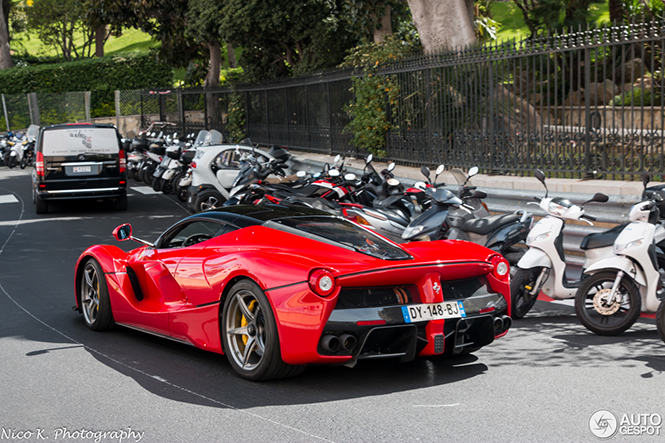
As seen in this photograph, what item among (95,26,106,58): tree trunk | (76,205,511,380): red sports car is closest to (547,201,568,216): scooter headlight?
(76,205,511,380): red sports car

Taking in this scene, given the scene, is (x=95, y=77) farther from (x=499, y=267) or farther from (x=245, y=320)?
(x=499, y=267)

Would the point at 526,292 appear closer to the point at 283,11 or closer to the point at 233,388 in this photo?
the point at 233,388

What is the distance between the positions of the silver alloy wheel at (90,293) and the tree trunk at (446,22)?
10912mm

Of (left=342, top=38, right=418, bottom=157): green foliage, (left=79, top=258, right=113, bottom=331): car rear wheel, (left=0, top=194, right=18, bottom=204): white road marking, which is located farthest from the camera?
(left=0, top=194, right=18, bottom=204): white road marking

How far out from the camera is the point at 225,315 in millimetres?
5410

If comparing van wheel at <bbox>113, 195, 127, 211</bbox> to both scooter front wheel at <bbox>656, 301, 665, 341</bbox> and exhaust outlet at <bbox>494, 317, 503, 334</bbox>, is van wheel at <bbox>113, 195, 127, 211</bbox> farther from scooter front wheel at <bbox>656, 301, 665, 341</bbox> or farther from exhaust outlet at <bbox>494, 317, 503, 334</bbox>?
scooter front wheel at <bbox>656, 301, 665, 341</bbox>

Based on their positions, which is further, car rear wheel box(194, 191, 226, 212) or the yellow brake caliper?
car rear wheel box(194, 191, 226, 212)

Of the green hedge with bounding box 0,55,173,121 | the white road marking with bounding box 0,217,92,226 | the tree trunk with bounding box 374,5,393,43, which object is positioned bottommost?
the white road marking with bounding box 0,217,92,226

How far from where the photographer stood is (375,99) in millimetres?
16359

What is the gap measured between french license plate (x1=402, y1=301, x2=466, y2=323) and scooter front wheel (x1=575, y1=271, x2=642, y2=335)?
6.11ft

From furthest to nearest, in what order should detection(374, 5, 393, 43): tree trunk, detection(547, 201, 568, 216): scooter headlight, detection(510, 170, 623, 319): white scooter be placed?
1. detection(374, 5, 393, 43): tree trunk
2. detection(547, 201, 568, 216): scooter headlight
3. detection(510, 170, 623, 319): white scooter

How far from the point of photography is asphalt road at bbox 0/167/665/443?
4.41m

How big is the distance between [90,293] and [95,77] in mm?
42765

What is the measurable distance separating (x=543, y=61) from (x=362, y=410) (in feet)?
26.6
